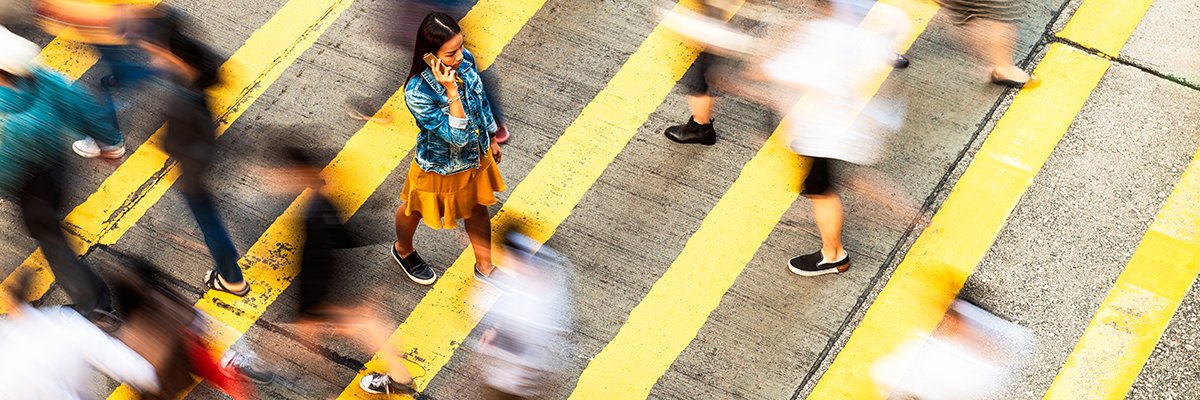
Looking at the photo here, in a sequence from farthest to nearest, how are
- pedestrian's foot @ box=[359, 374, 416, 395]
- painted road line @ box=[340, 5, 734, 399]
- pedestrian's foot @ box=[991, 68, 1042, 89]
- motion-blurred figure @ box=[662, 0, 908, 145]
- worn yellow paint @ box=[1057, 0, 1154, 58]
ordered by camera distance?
worn yellow paint @ box=[1057, 0, 1154, 58] → pedestrian's foot @ box=[991, 68, 1042, 89] → motion-blurred figure @ box=[662, 0, 908, 145] → painted road line @ box=[340, 5, 734, 399] → pedestrian's foot @ box=[359, 374, 416, 395]

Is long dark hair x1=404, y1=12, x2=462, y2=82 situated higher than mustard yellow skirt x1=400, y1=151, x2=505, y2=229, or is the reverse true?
long dark hair x1=404, y1=12, x2=462, y2=82

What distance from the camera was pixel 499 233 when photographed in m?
7.16

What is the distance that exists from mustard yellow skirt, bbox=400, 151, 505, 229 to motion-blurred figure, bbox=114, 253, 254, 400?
122 centimetres

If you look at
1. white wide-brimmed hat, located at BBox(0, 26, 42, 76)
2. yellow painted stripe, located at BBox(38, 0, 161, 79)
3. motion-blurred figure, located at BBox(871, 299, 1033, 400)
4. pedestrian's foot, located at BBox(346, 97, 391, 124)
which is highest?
white wide-brimmed hat, located at BBox(0, 26, 42, 76)

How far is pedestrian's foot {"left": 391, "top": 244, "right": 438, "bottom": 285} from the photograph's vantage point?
6879mm

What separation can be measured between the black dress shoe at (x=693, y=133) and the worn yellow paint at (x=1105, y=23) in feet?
8.31

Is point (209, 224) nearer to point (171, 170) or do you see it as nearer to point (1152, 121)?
point (171, 170)

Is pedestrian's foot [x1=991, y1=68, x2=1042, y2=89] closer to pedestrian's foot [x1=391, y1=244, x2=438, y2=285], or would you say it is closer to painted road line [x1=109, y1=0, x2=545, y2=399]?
painted road line [x1=109, y1=0, x2=545, y2=399]

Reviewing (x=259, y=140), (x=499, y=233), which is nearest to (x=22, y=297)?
(x=259, y=140)

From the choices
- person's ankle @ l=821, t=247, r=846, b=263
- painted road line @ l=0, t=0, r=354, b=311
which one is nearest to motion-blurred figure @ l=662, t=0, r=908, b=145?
person's ankle @ l=821, t=247, r=846, b=263

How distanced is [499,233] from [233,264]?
148 cm

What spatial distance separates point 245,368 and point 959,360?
148 inches

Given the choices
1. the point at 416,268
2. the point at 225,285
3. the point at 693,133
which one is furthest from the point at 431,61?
the point at 693,133

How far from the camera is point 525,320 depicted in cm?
640
